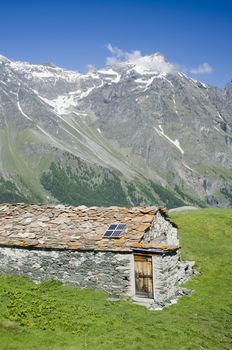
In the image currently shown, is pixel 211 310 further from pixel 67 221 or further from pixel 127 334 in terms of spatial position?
pixel 67 221

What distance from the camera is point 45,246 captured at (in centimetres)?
3309

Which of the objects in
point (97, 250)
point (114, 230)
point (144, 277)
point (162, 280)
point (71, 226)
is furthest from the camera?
point (71, 226)

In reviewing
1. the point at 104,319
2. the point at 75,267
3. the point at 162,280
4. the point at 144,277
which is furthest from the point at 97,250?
the point at 104,319

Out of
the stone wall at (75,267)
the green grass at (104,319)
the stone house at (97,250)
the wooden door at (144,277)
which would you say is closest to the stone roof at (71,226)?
the stone house at (97,250)

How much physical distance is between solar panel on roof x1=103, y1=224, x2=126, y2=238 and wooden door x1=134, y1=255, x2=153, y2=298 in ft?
8.88

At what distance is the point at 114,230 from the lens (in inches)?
1307

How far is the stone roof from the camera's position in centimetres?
3238

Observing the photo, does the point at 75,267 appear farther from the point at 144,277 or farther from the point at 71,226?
the point at 144,277

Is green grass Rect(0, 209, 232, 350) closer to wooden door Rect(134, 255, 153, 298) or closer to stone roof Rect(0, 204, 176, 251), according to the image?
wooden door Rect(134, 255, 153, 298)

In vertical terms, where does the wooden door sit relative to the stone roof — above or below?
below

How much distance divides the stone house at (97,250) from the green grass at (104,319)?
1.14 meters

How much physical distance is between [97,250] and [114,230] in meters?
2.39

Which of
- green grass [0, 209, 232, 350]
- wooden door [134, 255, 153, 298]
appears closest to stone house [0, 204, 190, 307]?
wooden door [134, 255, 153, 298]

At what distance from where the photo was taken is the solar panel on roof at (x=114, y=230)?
32653mm
